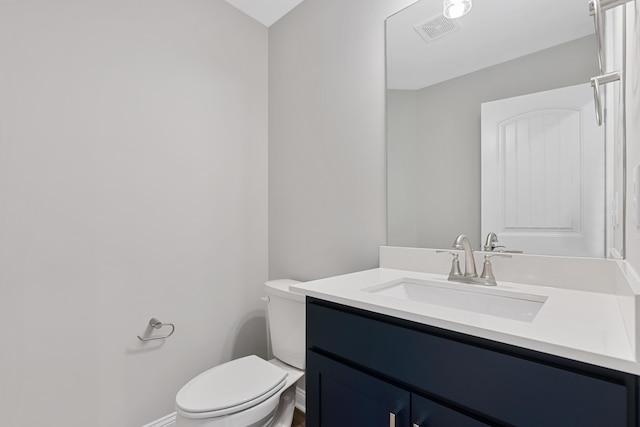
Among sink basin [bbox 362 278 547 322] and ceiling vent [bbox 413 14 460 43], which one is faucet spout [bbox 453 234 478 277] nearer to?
sink basin [bbox 362 278 547 322]

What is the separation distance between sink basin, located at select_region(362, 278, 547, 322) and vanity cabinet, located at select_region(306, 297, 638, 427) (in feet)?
0.72

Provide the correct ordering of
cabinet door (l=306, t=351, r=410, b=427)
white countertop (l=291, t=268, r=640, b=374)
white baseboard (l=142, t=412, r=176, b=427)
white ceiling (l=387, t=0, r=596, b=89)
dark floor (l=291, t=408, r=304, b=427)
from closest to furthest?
white countertop (l=291, t=268, r=640, b=374), cabinet door (l=306, t=351, r=410, b=427), white ceiling (l=387, t=0, r=596, b=89), white baseboard (l=142, t=412, r=176, b=427), dark floor (l=291, t=408, r=304, b=427)

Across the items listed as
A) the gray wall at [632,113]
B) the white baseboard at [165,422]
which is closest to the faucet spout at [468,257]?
the gray wall at [632,113]

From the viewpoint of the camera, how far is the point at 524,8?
1170mm

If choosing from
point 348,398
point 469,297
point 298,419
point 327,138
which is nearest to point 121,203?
point 327,138

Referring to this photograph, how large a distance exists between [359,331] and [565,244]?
29.9 inches

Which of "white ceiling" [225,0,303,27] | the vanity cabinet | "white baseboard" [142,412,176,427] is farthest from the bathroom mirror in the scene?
"white baseboard" [142,412,176,427]

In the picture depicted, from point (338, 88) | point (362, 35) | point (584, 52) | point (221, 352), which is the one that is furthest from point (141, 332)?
point (584, 52)

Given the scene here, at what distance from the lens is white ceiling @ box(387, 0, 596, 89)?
1.09m

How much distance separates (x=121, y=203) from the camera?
1.50m

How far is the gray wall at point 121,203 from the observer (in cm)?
125

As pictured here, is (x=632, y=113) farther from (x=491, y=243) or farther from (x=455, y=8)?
(x=455, y=8)

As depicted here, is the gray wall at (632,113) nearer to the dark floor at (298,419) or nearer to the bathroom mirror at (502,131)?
the bathroom mirror at (502,131)

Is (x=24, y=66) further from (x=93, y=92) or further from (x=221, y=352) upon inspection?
(x=221, y=352)
